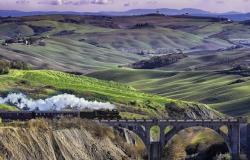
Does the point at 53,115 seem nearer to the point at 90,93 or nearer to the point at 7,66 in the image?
the point at 90,93

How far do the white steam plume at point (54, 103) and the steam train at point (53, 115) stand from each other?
916 cm

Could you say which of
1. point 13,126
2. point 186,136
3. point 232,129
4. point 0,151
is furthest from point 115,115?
point 0,151

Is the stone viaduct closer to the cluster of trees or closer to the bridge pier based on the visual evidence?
the bridge pier

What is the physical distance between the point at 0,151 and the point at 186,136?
37572 millimetres

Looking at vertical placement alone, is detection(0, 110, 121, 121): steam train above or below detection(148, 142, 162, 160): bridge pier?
above

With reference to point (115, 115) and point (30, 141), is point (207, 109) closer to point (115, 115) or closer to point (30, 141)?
point (115, 115)

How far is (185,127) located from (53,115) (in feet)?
61.3

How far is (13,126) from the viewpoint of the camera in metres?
87.6

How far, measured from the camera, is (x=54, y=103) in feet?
401

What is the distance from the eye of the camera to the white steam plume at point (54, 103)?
4749 inches

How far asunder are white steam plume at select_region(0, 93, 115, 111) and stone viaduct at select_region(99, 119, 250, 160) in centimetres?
1928

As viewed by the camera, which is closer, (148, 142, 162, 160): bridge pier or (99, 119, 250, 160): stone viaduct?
(148, 142, 162, 160): bridge pier

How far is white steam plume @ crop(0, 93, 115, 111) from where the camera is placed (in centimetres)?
12062

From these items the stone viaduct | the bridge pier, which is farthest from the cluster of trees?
the bridge pier
